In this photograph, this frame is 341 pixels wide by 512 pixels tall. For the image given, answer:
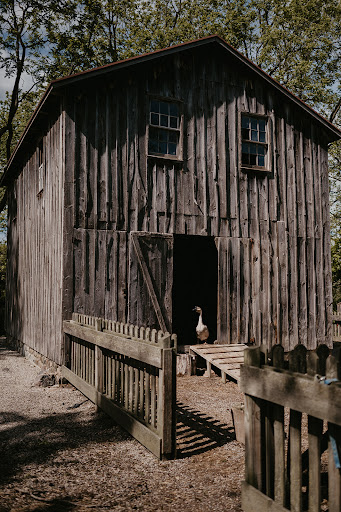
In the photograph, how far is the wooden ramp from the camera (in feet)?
32.3

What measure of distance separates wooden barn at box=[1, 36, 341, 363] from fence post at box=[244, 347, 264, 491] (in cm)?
658

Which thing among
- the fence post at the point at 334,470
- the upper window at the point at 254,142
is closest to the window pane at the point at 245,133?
the upper window at the point at 254,142

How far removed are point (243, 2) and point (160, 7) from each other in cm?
536

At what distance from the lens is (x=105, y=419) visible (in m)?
6.86

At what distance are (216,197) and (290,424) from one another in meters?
8.81

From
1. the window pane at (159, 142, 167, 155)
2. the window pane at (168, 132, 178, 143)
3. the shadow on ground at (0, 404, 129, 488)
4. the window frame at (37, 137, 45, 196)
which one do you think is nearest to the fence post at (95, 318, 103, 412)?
the shadow on ground at (0, 404, 129, 488)

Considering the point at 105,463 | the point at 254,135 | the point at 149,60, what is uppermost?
the point at 149,60

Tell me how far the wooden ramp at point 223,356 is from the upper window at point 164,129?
4815 millimetres

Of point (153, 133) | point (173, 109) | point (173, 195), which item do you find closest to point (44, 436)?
point (173, 195)

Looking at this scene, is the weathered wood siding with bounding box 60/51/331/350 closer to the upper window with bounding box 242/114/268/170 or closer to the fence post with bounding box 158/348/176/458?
the upper window with bounding box 242/114/268/170

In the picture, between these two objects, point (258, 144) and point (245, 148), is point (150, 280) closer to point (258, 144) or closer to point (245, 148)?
point (245, 148)

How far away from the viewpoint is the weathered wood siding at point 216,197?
10.2m

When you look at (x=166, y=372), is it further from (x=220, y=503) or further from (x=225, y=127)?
(x=225, y=127)

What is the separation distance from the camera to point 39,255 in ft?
40.3
